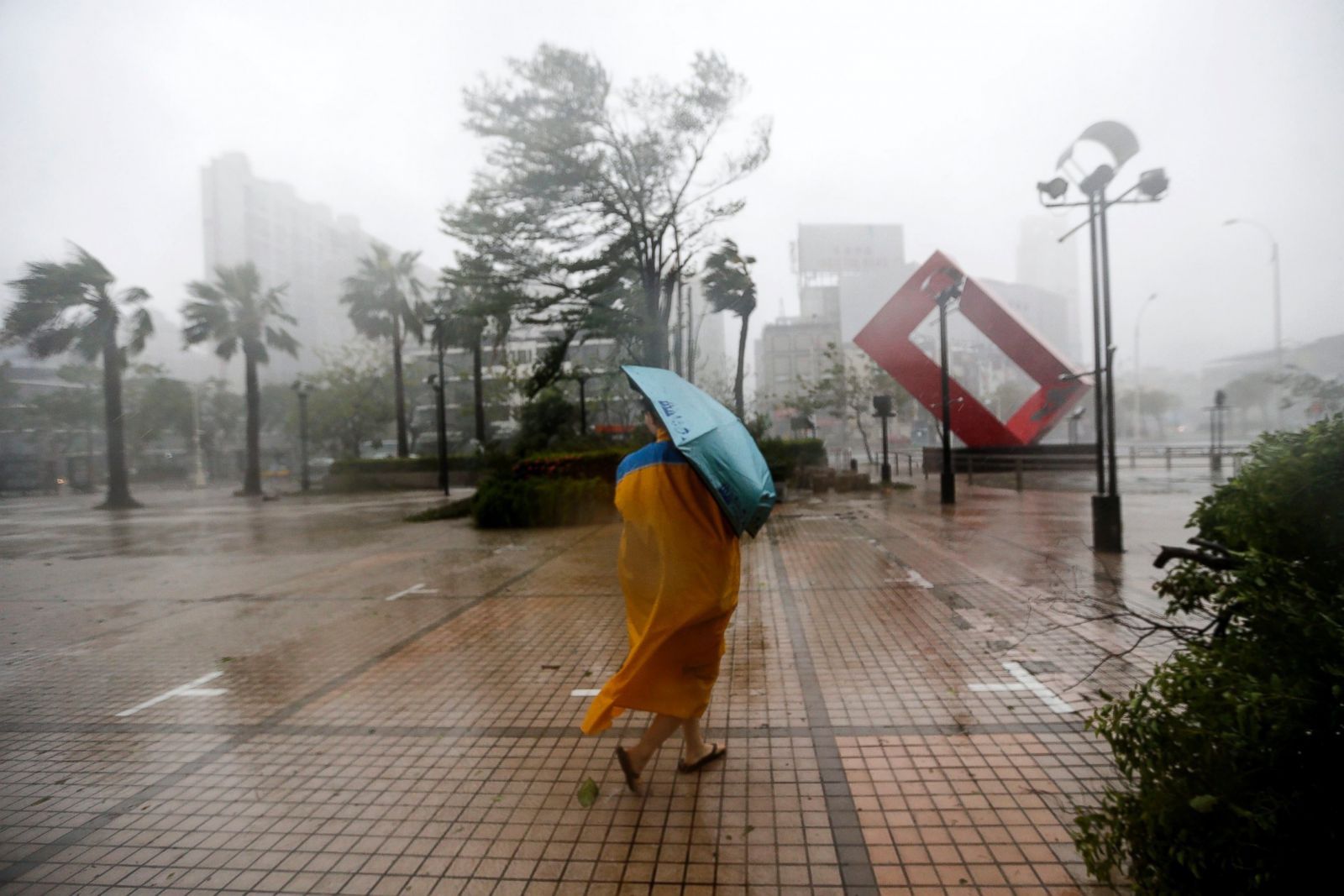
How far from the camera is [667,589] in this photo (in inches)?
113

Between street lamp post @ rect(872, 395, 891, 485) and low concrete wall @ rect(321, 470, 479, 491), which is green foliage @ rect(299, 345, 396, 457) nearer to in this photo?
low concrete wall @ rect(321, 470, 479, 491)

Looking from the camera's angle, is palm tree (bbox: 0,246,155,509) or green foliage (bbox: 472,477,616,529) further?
green foliage (bbox: 472,477,616,529)

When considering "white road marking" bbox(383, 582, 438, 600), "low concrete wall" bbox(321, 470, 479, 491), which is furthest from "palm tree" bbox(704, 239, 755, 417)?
"low concrete wall" bbox(321, 470, 479, 491)

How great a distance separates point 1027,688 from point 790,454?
57.1ft

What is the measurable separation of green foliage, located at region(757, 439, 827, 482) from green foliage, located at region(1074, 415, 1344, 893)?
50.6ft

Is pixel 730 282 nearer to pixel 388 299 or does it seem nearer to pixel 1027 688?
pixel 1027 688

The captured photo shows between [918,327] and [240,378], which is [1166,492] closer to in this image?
[918,327]

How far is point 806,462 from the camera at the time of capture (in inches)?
898

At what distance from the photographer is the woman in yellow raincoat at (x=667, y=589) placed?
2.86 meters

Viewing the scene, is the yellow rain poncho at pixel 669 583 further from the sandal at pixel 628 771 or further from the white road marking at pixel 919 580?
the white road marking at pixel 919 580

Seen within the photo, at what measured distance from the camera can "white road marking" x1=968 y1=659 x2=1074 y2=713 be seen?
3.79 m

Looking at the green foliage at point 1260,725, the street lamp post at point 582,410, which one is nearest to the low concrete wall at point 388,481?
the street lamp post at point 582,410

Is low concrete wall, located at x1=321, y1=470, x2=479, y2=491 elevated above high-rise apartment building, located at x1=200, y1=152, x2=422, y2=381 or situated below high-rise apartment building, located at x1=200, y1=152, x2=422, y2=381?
below

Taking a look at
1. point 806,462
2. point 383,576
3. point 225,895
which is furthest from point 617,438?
point 225,895
